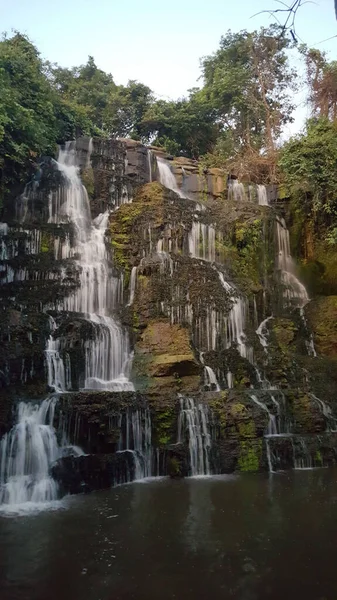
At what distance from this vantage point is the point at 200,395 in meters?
11.7

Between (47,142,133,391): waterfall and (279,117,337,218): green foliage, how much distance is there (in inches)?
316

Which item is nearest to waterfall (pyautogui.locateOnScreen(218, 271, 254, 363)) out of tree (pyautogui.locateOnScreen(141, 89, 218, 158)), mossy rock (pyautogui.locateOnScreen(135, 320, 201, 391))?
mossy rock (pyautogui.locateOnScreen(135, 320, 201, 391))

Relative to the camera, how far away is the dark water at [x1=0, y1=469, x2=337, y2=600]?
479 cm

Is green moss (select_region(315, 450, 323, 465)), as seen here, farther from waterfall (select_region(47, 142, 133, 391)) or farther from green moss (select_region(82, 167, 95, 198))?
green moss (select_region(82, 167, 95, 198))

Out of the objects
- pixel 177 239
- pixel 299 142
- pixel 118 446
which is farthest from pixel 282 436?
pixel 299 142

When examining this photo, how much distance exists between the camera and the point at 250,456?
10.7 m

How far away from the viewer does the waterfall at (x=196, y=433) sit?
1040 centimetres

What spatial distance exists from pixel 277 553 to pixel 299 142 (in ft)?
60.1

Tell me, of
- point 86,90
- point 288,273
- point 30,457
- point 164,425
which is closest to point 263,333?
point 288,273

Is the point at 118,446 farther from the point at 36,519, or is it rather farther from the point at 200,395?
the point at 36,519

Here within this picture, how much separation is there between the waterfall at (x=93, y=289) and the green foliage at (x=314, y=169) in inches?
316

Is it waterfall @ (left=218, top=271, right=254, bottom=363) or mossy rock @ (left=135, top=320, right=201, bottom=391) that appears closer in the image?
mossy rock @ (left=135, top=320, right=201, bottom=391)

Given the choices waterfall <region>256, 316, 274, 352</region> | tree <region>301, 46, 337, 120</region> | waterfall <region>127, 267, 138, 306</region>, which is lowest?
waterfall <region>256, 316, 274, 352</region>

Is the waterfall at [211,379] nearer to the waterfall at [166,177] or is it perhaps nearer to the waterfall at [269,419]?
the waterfall at [269,419]
